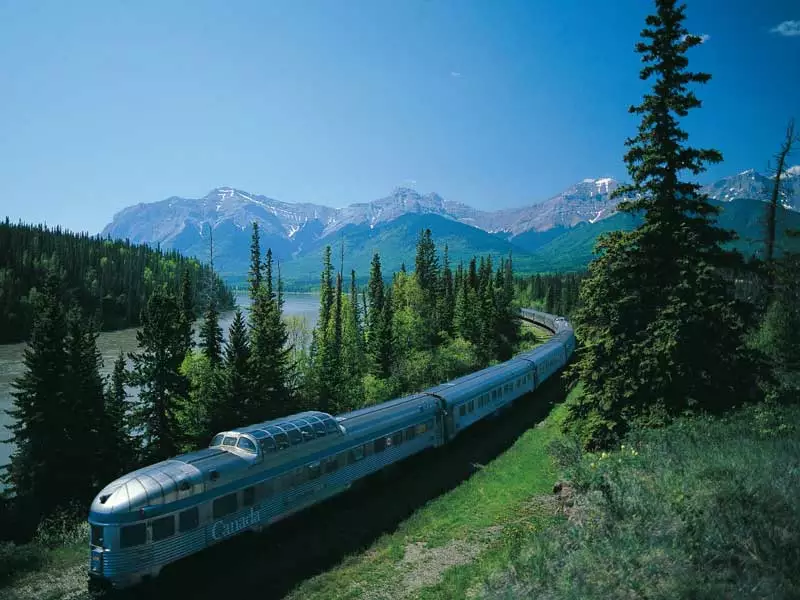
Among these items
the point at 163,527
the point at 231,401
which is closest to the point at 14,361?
the point at 231,401

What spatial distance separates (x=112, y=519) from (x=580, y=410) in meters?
17.5

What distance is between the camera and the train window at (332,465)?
69.8 feet

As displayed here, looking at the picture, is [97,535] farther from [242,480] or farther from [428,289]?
[428,289]

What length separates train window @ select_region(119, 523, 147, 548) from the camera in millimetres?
14570

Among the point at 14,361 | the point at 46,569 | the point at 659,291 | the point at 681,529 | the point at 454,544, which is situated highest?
the point at 659,291

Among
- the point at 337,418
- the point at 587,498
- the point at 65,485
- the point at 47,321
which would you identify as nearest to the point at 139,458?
the point at 65,485

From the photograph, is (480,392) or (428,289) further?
(428,289)

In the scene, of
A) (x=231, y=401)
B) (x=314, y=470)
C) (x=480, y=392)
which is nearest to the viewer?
(x=314, y=470)

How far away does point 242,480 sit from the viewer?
57.9 feet

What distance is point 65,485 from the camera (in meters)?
31.0

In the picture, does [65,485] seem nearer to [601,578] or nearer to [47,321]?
[47,321]

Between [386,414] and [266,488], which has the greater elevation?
[386,414]

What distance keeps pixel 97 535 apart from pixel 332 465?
887 cm

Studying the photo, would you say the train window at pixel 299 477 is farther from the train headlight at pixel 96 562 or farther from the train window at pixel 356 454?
the train headlight at pixel 96 562
